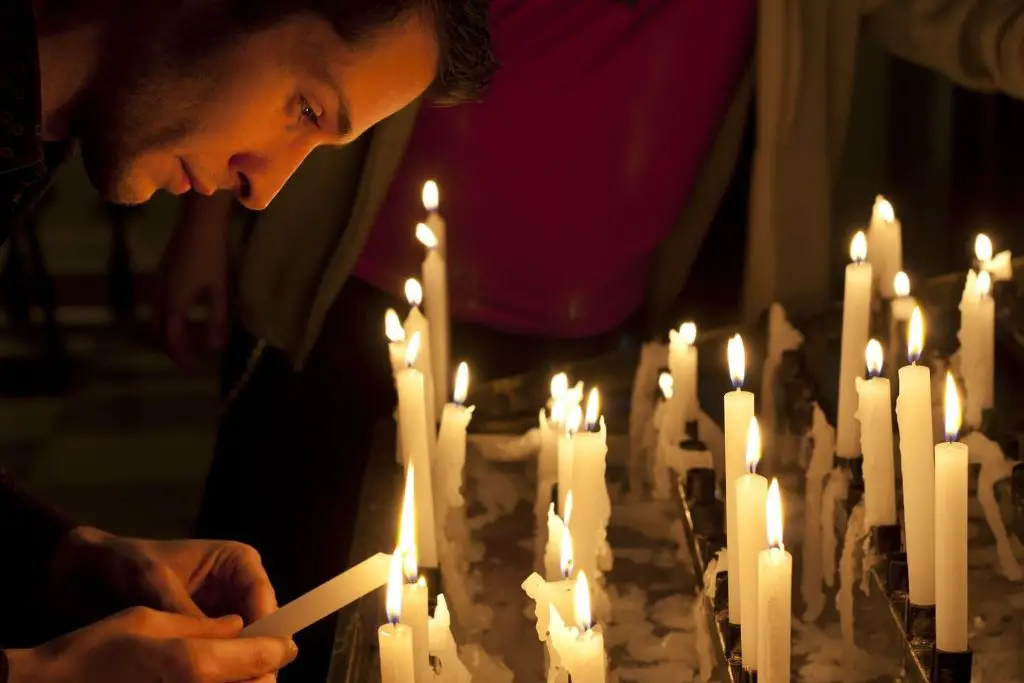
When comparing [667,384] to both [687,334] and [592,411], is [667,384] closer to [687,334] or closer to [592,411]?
[687,334]

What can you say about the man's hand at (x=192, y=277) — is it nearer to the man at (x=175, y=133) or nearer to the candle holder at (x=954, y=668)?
the man at (x=175, y=133)

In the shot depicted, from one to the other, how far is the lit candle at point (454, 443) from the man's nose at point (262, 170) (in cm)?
28

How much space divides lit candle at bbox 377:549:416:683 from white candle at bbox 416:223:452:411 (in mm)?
618

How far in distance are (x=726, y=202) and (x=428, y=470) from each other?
1.12 metres

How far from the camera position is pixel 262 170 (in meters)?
1.49

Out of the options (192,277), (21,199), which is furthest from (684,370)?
(192,277)

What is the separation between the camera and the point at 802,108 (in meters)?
2.27

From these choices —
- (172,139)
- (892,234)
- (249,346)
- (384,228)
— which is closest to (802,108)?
(892,234)

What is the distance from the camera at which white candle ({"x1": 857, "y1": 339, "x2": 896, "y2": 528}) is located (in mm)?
1438

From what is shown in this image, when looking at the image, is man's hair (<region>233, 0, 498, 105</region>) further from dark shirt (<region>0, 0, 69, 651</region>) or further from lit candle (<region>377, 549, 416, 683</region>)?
lit candle (<region>377, 549, 416, 683</region>)

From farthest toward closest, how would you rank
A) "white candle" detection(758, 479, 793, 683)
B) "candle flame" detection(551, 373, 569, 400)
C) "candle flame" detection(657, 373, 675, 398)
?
"candle flame" detection(657, 373, 675, 398) → "candle flame" detection(551, 373, 569, 400) → "white candle" detection(758, 479, 793, 683)

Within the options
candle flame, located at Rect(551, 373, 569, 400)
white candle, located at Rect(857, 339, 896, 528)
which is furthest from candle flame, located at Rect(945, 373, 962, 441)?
candle flame, located at Rect(551, 373, 569, 400)

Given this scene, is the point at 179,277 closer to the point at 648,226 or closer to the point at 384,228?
the point at 384,228

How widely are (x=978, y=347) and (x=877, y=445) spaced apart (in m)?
0.27
